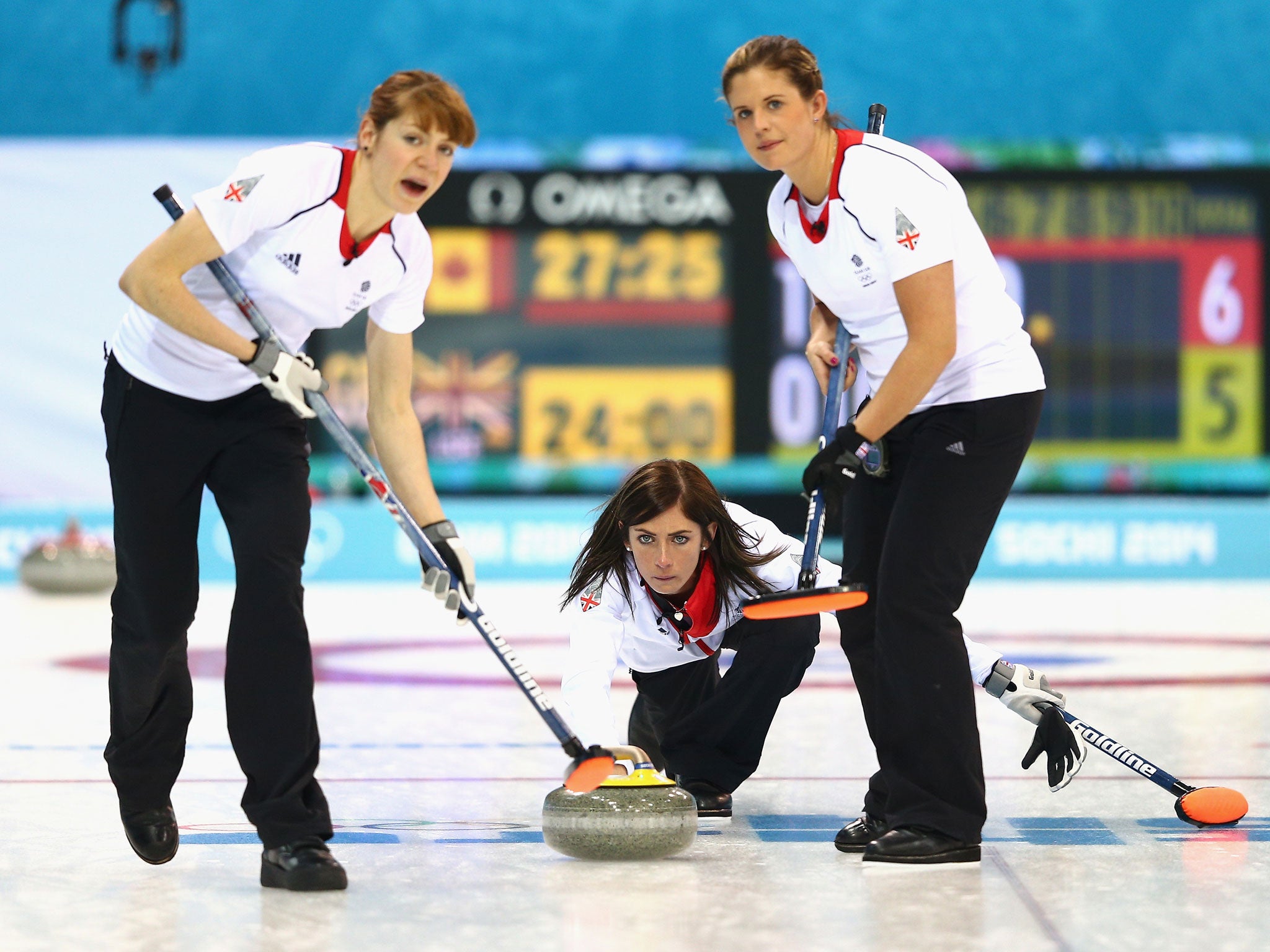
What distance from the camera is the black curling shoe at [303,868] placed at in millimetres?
2939

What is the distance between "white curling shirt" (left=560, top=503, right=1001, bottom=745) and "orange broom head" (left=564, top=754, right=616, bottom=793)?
0.31 metres

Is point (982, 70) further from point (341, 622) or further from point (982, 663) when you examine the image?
point (982, 663)

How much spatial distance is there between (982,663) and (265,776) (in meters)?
1.63

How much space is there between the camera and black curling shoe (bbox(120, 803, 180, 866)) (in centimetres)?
317

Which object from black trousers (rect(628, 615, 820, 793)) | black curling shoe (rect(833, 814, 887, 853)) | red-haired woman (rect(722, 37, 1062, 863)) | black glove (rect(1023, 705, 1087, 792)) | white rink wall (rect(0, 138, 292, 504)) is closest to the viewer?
red-haired woman (rect(722, 37, 1062, 863))

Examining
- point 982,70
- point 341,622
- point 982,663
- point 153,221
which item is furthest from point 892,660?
point 982,70

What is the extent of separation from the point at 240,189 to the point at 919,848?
1738mm

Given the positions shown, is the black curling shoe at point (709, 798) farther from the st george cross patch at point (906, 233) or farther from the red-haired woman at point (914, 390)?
the st george cross patch at point (906, 233)

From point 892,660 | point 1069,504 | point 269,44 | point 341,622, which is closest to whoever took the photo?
point 892,660

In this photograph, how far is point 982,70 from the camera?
12.5 metres

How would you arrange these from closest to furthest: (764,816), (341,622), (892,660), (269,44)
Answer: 1. (892,660)
2. (764,816)
3. (341,622)
4. (269,44)

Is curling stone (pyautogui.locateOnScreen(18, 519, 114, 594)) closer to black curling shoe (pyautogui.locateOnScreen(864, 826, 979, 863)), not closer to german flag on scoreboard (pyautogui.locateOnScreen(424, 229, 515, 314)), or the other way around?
german flag on scoreboard (pyautogui.locateOnScreen(424, 229, 515, 314))

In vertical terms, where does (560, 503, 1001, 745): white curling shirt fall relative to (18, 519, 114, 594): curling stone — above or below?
above

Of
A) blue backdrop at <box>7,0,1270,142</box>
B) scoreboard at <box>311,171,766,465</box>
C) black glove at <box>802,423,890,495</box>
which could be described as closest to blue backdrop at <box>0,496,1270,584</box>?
scoreboard at <box>311,171,766,465</box>
